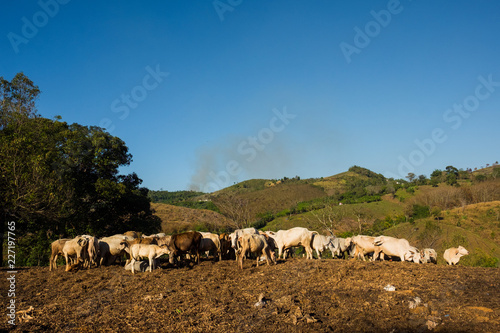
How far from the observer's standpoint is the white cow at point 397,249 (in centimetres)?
1568

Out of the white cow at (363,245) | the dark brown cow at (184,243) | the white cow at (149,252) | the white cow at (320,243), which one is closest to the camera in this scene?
the white cow at (149,252)

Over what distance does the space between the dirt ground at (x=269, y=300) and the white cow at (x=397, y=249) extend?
3.37 m

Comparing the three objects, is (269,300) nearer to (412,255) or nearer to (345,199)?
(412,255)

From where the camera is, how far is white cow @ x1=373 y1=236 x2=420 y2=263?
15675 millimetres

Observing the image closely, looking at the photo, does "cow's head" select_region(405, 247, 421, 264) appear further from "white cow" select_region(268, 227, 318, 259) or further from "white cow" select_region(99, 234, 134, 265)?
"white cow" select_region(99, 234, 134, 265)

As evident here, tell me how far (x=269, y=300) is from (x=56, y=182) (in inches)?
633

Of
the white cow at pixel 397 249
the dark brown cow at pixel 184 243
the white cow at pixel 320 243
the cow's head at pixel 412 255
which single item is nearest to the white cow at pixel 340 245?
the white cow at pixel 320 243

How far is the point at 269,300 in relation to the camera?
9148mm

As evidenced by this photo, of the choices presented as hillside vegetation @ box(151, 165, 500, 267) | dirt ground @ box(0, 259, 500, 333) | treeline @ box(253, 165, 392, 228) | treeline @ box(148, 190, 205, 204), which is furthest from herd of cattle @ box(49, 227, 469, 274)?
treeline @ box(148, 190, 205, 204)

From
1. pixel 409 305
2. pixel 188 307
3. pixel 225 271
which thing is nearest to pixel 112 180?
pixel 225 271

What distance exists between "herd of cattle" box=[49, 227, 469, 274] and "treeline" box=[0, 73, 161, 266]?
4168 millimetres

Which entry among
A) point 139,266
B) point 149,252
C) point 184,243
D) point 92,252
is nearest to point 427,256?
point 184,243

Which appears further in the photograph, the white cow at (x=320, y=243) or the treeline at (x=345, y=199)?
the treeline at (x=345, y=199)

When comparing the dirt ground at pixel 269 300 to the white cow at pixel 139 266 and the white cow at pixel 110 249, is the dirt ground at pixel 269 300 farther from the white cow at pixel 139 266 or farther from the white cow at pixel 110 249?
the white cow at pixel 110 249
